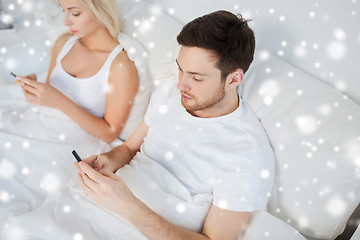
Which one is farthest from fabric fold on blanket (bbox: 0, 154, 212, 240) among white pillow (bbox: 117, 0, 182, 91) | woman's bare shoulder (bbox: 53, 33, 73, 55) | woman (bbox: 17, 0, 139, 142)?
woman's bare shoulder (bbox: 53, 33, 73, 55)

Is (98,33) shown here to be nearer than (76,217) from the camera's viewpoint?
No

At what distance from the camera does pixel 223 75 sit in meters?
0.94

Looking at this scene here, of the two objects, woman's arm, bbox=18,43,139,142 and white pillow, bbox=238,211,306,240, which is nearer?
white pillow, bbox=238,211,306,240

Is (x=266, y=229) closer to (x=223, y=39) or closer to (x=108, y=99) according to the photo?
(x=223, y=39)

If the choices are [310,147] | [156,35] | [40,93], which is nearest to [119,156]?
[40,93]

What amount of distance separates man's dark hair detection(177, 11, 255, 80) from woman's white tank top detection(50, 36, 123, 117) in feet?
1.67

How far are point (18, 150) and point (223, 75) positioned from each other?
2.83 feet

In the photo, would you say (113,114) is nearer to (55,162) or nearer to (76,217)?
(55,162)

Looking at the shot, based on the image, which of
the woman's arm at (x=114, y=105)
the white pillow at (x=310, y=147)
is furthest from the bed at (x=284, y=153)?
the woman's arm at (x=114, y=105)

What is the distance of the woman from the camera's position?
1288mm

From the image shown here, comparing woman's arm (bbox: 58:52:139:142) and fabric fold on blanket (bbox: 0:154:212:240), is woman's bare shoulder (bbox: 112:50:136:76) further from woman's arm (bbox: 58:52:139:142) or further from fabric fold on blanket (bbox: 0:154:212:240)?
fabric fold on blanket (bbox: 0:154:212:240)

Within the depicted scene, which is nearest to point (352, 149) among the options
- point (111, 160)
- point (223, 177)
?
point (223, 177)

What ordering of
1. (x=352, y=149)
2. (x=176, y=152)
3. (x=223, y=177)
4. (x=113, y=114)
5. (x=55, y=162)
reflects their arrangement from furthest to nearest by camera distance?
(x=113, y=114)
(x=55, y=162)
(x=176, y=152)
(x=223, y=177)
(x=352, y=149)

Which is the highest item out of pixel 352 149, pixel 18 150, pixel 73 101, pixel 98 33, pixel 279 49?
pixel 279 49
